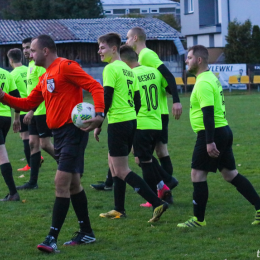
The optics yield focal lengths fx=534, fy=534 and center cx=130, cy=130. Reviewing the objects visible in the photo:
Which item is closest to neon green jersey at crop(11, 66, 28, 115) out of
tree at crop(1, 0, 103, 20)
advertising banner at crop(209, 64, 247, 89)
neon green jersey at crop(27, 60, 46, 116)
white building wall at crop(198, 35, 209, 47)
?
neon green jersey at crop(27, 60, 46, 116)

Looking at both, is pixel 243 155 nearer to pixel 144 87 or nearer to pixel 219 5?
pixel 144 87

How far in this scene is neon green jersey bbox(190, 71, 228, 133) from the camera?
18.6 ft

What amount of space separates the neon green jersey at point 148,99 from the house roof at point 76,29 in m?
32.0

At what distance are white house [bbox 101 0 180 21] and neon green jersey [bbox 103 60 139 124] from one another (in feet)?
286

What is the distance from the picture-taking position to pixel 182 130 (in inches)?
647

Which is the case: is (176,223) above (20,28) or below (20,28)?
below

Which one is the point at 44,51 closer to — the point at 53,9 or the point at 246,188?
the point at 246,188

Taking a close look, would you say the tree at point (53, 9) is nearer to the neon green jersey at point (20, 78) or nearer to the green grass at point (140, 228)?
the neon green jersey at point (20, 78)

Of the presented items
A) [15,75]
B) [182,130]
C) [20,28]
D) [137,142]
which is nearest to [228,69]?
[20,28]

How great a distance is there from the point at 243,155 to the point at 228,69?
86.1 ft

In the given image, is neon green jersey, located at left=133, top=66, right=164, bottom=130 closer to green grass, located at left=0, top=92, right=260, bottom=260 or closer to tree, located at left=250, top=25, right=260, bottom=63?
green grass, located at left=0, top=92, right=260, bottom=260

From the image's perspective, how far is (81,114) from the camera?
5.02 meters

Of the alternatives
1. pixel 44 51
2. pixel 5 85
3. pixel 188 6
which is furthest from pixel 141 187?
pixel 188 6

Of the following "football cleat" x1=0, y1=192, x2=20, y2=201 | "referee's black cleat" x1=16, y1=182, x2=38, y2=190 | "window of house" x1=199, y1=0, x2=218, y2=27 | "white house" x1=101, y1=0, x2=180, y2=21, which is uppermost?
"white house" x1=101, y1=0, x2=180, y2=21
